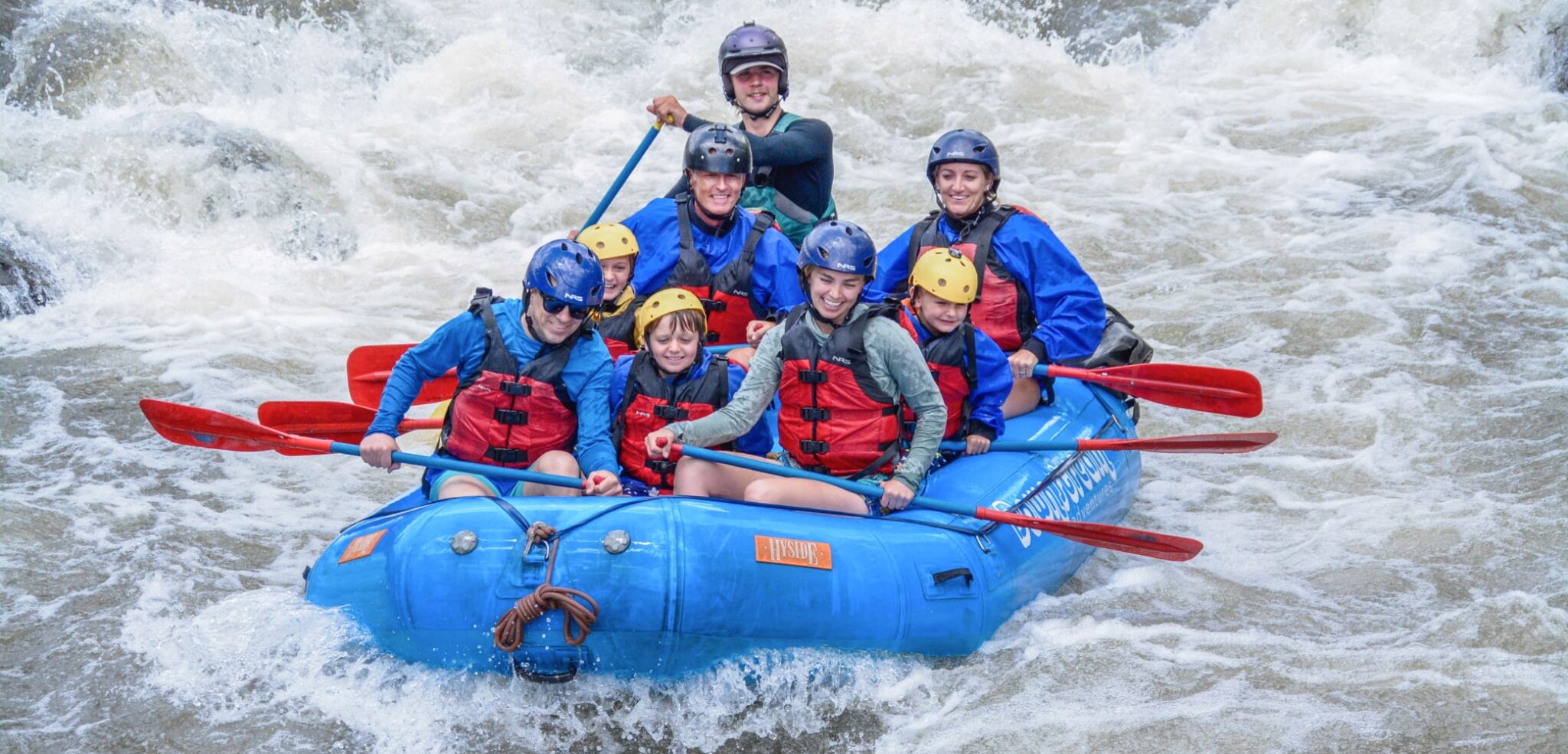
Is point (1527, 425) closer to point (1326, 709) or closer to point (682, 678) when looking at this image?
point (1326, 709)

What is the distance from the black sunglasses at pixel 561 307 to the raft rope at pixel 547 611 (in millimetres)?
802

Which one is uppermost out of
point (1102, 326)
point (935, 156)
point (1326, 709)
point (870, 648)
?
point (935, 156)

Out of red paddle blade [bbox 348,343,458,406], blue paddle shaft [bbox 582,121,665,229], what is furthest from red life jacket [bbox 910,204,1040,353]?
red paddle blade [bbox 348,343,458,406]

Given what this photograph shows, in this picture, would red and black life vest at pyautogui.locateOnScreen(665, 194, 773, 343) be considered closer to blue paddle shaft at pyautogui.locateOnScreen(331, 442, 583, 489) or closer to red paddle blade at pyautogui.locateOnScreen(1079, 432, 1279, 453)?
blue paddle shaft at pyautogui.locateOnScreen(331, 442, 583, 489)

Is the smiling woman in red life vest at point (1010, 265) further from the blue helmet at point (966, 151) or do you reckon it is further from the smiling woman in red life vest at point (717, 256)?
the smiling woman in red life vest at point (717, 256)

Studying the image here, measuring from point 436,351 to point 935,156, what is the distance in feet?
6.32

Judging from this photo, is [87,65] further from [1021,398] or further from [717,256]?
[1021,398]

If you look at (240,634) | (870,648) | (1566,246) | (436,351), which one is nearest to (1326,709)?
(870,648)

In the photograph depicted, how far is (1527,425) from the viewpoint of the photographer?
254 inches

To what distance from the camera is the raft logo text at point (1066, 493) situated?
464cm

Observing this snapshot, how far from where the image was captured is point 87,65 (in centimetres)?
984

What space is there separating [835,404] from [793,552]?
0.60 meters

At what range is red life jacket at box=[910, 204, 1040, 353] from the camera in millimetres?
5195

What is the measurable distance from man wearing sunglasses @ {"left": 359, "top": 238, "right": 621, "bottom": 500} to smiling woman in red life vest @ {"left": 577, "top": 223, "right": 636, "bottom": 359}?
1.08 feet
